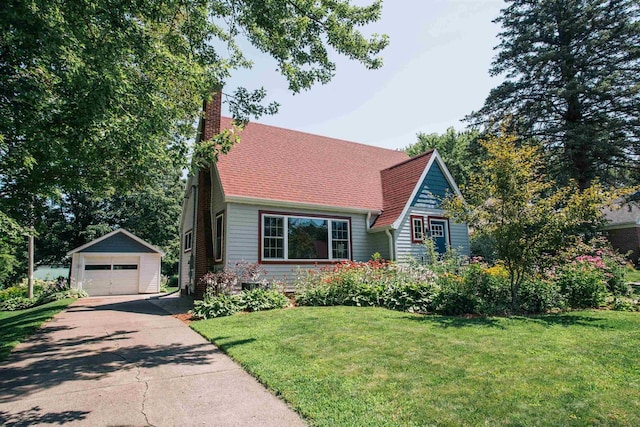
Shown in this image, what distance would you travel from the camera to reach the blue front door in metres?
15.7

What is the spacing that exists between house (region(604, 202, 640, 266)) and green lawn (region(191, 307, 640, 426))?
1008 inches

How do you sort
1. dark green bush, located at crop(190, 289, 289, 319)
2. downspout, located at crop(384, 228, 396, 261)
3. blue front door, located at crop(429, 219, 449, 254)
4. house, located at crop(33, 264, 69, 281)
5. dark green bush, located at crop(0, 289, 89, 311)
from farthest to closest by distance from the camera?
house, located at crop(33, 264, 69, 281)
dark green bush, located at crop(0, 289, 89, 311)
blue front door, located at crop(429, 219, 449, 254)
downspout, located at crop(384, 228, 396, 261)
dark green bush, located at crop(190, 289, 289, 319)

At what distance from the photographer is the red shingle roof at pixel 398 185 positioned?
1491cm

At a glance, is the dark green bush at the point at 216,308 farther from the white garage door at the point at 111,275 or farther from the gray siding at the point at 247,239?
the white garage door at the point at 111,275

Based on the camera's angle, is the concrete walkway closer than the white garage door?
Yes

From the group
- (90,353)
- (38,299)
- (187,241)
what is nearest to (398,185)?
(187,241)

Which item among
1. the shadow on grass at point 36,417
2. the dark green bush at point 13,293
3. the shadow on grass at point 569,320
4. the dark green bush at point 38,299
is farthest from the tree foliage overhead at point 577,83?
the dark green bush at point 13,293

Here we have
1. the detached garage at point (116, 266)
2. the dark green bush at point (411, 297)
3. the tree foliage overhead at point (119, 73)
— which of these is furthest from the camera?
the detached garage at point (116, 266)

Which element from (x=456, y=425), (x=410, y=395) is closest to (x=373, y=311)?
(x=410, y=395)

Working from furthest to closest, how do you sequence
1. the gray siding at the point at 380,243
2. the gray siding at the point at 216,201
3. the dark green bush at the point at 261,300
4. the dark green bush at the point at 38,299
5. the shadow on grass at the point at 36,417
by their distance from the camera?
the dark green bush at the point at 38,299 < the gray siding at the point at 380,243 < the gray siding at the point at 216,201 < the dark green bush at the point at 261,300 < the shadow on grass at the point at 36,417

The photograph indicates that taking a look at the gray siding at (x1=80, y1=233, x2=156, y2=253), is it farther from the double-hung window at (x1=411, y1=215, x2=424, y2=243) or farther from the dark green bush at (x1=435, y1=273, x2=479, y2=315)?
the dark green bush at (x1=435, y1=273, x2=479, y2=315)

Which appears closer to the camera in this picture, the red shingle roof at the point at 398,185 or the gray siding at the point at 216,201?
the gray siding at the point at 216,201

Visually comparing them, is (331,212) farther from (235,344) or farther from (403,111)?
(235,344)

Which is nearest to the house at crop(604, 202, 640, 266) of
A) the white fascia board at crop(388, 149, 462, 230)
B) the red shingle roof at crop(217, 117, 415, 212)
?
the white fascia board at crop(388, 149, 462, 230)
